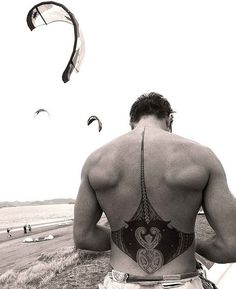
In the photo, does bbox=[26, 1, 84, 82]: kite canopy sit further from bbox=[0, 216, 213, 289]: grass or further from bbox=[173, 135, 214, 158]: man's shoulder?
bbox=[0, 216, 213, 289]: grass

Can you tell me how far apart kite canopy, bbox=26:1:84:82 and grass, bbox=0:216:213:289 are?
16.3ft

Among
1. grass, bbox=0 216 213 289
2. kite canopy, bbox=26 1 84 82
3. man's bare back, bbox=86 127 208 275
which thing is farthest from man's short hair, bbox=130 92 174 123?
grass, bbox=0 216 213 289

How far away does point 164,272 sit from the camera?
2.05 meters

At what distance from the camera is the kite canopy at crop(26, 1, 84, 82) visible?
13.4ft

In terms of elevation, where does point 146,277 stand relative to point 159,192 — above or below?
below

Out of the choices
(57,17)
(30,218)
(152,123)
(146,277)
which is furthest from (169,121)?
(30,218)

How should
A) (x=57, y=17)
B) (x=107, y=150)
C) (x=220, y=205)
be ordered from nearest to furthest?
(x=220, y=205)
(x=107, y=150)
(x=57, y=17)

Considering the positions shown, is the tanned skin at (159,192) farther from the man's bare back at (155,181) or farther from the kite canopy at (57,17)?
the kite canopy at (57,17)

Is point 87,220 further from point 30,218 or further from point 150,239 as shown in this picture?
point 30,218

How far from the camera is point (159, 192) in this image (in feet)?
6.55

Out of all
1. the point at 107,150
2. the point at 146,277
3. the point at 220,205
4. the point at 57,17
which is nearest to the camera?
the point at 220,205

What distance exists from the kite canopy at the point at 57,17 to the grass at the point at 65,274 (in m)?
4.98

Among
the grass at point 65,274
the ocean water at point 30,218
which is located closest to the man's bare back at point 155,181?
the grass at point 65,274

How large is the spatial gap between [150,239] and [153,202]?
23 cm
